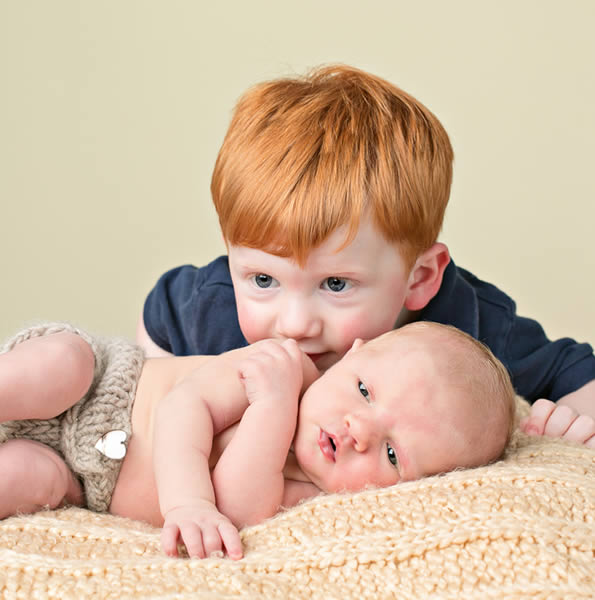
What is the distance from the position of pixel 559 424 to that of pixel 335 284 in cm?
50

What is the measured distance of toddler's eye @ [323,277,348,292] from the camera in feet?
5.35

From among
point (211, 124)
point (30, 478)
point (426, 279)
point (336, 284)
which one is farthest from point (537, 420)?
point (211, 124)

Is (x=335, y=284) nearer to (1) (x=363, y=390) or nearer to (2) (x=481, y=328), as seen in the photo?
(1) (x=363, y=390)

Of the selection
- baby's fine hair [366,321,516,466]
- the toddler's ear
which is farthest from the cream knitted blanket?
the toddler's ear

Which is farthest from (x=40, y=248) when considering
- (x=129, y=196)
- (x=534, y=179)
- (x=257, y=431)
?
(x=257, y=431)

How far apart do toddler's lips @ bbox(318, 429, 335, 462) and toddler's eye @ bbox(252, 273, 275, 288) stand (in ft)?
1.23

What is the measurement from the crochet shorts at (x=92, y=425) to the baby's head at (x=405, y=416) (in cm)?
31

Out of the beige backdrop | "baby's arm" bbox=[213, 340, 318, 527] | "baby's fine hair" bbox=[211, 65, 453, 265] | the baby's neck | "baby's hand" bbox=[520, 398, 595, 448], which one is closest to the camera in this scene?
"baby's arm" bbox=[213, 340, 318, 527]

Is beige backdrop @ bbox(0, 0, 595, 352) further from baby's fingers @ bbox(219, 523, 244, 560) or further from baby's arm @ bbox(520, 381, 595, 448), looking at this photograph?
baby's fingers @ bbox(219, 523, 244, 560)

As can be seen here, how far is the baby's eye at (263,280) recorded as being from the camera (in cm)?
165

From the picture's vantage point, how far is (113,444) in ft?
4.75

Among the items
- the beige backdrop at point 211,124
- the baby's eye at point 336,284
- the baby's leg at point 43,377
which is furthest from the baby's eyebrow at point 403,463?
the beige backdrop at point 211,124

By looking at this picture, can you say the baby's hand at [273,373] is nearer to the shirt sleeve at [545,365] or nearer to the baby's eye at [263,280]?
the baby's eye at [263,280]

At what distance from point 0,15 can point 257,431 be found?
2405 mm
